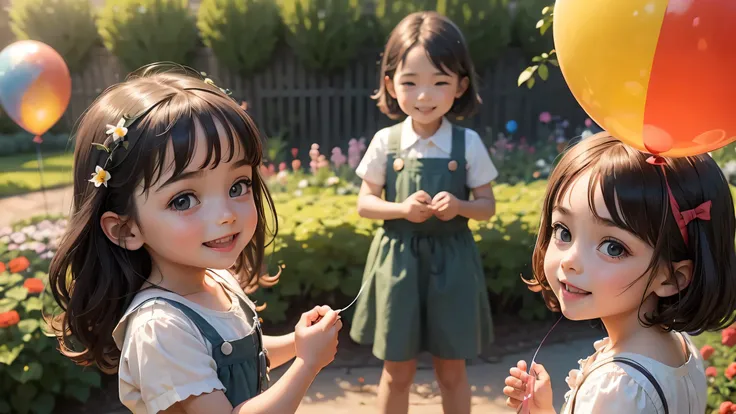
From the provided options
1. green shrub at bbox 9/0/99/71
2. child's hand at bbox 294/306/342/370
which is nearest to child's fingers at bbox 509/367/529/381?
child's hand at bbox 294/306/342/370

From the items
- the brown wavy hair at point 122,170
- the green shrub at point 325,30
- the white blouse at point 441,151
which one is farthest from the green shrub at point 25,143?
the brown wavy hair at point 122,170

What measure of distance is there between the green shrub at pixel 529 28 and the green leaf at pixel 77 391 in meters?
6.76

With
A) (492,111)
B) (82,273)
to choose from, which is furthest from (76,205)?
(492,111)

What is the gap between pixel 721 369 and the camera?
114 inches

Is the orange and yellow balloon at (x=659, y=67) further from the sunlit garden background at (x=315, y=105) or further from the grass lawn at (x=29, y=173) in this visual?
the grass lawn at (x=29, y=173)

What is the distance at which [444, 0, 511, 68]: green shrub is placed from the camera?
820 centimetres

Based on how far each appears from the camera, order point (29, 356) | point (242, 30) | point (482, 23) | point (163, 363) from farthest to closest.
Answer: point (242, 30), point (482, 23), point (29, 356), point (163, 363)

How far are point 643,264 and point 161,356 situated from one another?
1052 mm

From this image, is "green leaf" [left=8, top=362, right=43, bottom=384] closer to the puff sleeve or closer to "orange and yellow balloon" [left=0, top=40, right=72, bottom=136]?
the puff sleeve

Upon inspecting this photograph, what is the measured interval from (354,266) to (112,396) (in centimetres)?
160

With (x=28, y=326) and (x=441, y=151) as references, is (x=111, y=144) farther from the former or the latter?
(x=28, y=326)

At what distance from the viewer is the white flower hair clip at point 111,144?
63.4 inches

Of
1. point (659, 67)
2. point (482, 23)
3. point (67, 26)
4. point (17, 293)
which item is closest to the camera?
point (659, 67)

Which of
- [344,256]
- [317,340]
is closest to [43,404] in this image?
[344,256]
